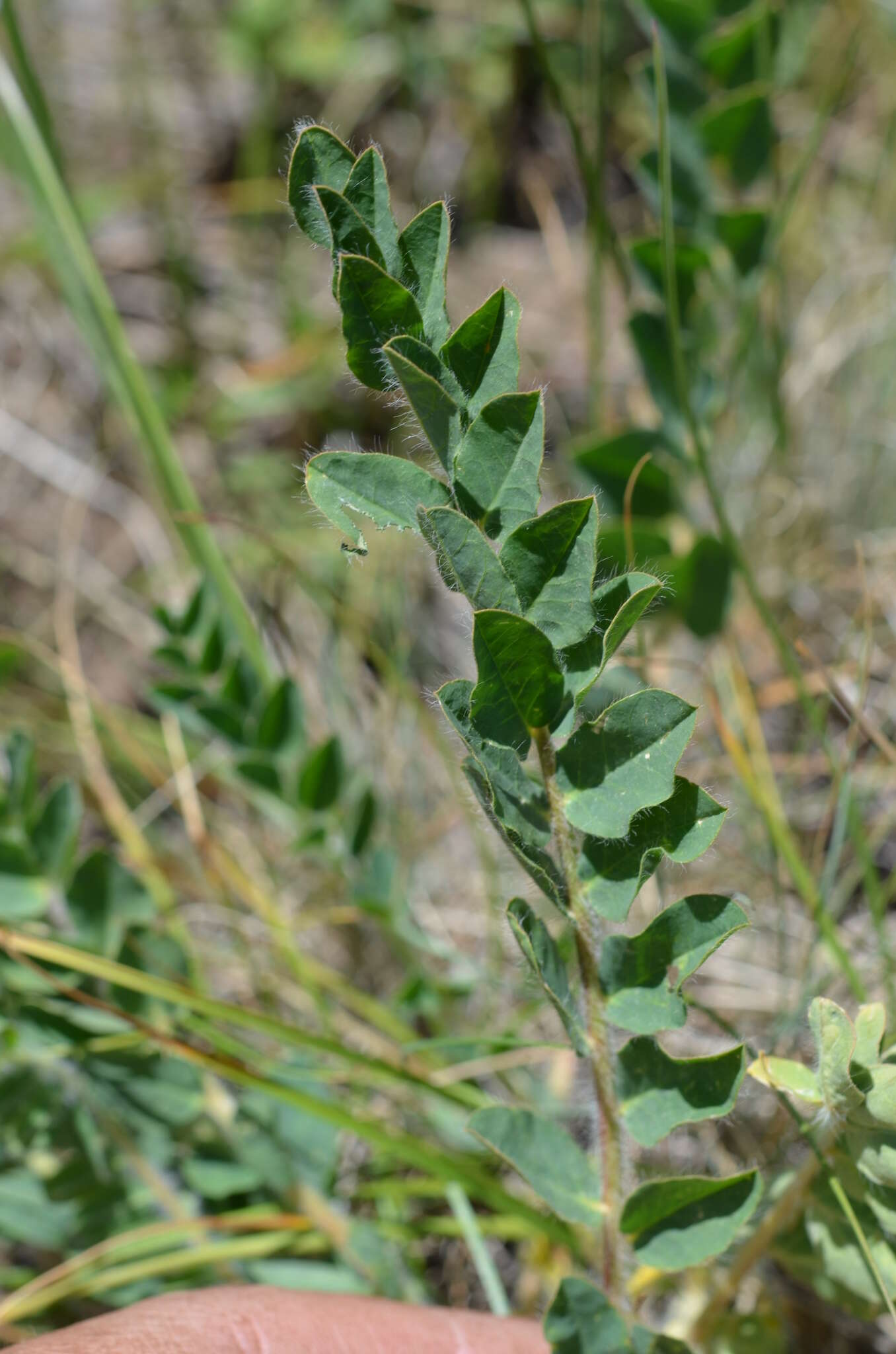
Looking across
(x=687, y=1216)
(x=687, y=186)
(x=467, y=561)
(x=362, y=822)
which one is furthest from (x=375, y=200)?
(x=687, y=186)

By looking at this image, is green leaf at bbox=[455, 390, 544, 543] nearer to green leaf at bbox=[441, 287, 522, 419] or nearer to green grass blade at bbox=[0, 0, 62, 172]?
green leaf at bbox=[441, 287, 522, 419]

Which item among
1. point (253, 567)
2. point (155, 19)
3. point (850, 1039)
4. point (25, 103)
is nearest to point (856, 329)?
point (253, 567)

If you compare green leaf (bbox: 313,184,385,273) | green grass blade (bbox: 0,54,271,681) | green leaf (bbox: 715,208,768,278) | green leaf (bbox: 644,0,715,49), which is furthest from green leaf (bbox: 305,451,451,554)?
green leaf (bbox: 644,0,715,49)

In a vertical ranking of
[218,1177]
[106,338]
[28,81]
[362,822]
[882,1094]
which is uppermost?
[28,81]

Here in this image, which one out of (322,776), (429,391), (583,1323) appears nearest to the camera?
(429,391)

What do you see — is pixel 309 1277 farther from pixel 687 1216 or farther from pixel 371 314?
pixel 371 314

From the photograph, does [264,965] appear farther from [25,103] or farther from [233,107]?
[233,107]
